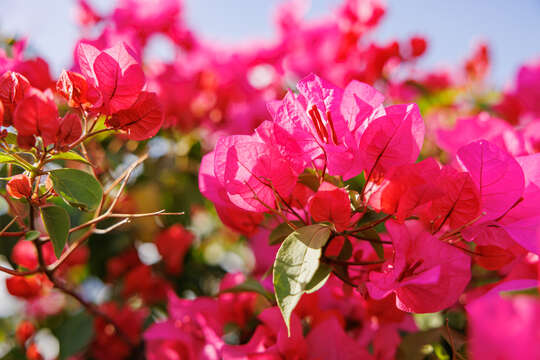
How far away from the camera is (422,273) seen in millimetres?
451

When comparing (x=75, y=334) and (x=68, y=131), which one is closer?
(x=68, y=131)

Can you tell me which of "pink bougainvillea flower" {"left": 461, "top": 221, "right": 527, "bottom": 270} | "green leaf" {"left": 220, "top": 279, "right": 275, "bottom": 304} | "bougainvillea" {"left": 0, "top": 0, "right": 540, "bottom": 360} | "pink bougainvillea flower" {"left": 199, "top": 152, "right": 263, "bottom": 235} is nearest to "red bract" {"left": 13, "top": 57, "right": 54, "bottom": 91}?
"bougainvillea" {"left": 0, "top": 0, "right": 540, "bottom": 360}

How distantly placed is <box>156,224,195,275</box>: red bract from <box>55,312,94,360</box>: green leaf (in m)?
0.23

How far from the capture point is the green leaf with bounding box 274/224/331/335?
1.37 ft

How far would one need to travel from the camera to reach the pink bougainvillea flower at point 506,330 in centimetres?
25

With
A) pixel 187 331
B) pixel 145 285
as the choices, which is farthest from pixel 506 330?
pixel 145 285

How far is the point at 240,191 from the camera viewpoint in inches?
20.3

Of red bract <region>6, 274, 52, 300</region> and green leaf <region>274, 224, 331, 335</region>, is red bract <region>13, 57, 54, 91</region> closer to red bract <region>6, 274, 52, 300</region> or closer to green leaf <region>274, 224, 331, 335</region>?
red bract <region>6, 274, 52, 300</region>

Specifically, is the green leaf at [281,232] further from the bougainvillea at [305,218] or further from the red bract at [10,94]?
the red bract at [10,94]

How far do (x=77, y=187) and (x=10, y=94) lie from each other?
12 centimetres

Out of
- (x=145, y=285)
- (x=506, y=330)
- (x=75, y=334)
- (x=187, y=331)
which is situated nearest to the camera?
(x=506, y=330)

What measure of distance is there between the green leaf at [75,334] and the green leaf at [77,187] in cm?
46

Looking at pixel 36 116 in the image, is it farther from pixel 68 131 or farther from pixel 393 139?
pixel 393 139

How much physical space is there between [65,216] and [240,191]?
0.19m
